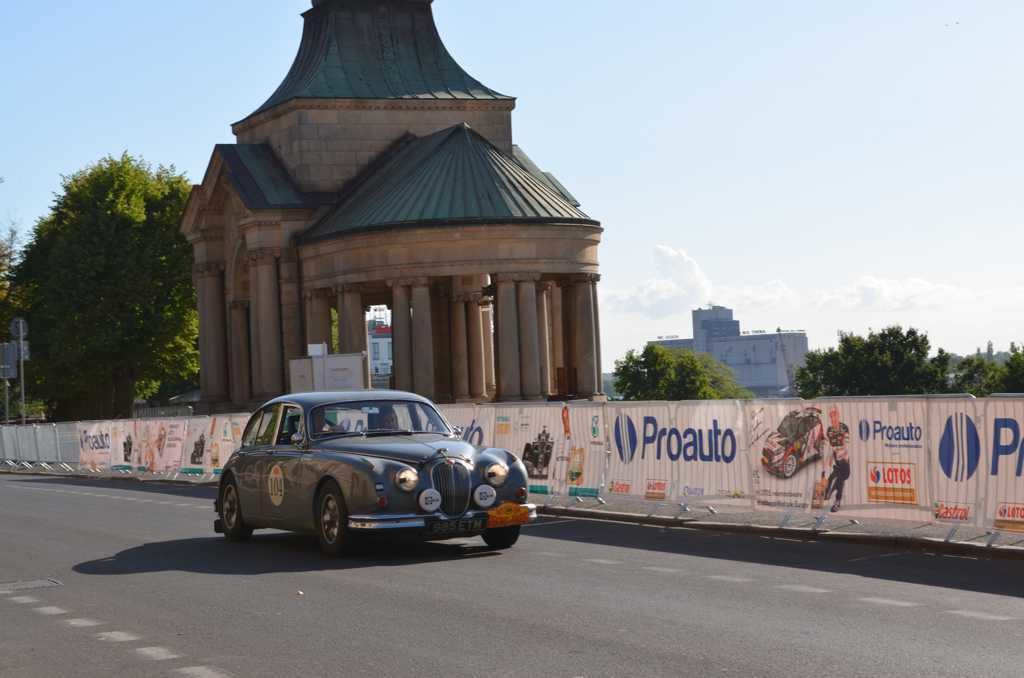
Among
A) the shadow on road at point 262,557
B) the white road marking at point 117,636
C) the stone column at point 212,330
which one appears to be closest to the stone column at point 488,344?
the stone column at point 212,330

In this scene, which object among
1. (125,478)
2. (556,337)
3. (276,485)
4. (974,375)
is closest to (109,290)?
(556,337)

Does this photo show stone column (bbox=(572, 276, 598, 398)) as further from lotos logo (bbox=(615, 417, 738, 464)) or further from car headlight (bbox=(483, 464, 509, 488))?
car headlight (bbox=(483, 464, 509, 488))

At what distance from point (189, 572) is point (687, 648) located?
687 centimetres

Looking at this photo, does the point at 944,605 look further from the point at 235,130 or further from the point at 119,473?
the point at 235,130

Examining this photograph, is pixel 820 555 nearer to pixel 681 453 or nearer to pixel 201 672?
pixel 681 453

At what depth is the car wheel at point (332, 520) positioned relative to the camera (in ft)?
53.1

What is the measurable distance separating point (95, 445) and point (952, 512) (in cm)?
3103

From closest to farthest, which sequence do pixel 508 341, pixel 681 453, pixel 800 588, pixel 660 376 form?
pixel 800 588, pixel 681 453, pixel 508 341, pixel 660 376

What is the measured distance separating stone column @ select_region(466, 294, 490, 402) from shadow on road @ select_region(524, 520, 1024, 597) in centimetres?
Answer: 3931

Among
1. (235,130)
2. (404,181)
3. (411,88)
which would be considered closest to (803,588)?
(404,181)

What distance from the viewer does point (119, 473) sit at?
134 ft

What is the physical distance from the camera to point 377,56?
63.3 meters

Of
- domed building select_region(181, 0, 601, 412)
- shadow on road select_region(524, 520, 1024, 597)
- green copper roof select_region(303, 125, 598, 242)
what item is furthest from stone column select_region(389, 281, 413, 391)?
shadow on road select_region(524, 520, 1024, 597)

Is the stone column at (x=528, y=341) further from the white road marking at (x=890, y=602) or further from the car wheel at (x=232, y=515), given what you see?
the white road marking at (x=890, y=602)
